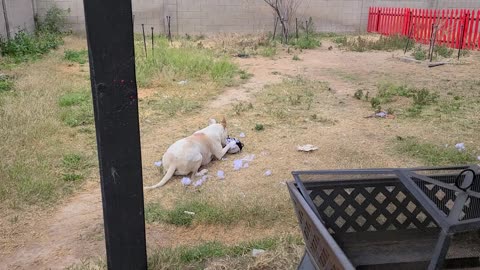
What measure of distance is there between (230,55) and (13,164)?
22.2 ft

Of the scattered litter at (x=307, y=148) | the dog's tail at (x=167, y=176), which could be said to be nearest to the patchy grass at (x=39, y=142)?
the dog's tail at (x=167, y=176)

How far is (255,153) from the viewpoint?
4242 mm

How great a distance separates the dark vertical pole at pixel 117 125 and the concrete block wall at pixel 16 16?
8.74 metres

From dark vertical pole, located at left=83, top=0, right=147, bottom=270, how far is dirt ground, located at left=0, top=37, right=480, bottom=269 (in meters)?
0.75

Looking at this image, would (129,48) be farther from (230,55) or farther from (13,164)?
(230,55)

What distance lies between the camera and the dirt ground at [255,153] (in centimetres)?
272

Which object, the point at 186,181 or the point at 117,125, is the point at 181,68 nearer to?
the point at 186,181

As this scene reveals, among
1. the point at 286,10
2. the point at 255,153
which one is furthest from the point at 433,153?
the point at 286,10

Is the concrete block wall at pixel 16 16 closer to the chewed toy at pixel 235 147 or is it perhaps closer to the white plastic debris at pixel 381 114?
the chewed toy at pixel 235 147

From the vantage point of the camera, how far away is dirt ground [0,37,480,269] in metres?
2.72

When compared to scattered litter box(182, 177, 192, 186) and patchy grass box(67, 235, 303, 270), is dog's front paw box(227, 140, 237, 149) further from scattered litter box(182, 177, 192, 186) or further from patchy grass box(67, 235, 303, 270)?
patchy grass box(67, 235, 303, 270)

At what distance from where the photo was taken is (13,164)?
3656 millimetres

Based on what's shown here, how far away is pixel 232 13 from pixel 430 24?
18.4 ft

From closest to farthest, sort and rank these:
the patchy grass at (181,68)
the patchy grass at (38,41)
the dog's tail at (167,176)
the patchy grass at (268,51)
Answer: the dog's tail at (167,176) < the patchy grass at (181,68) < the patchy grass at (38,41) < the patchy grass at (268,51)
